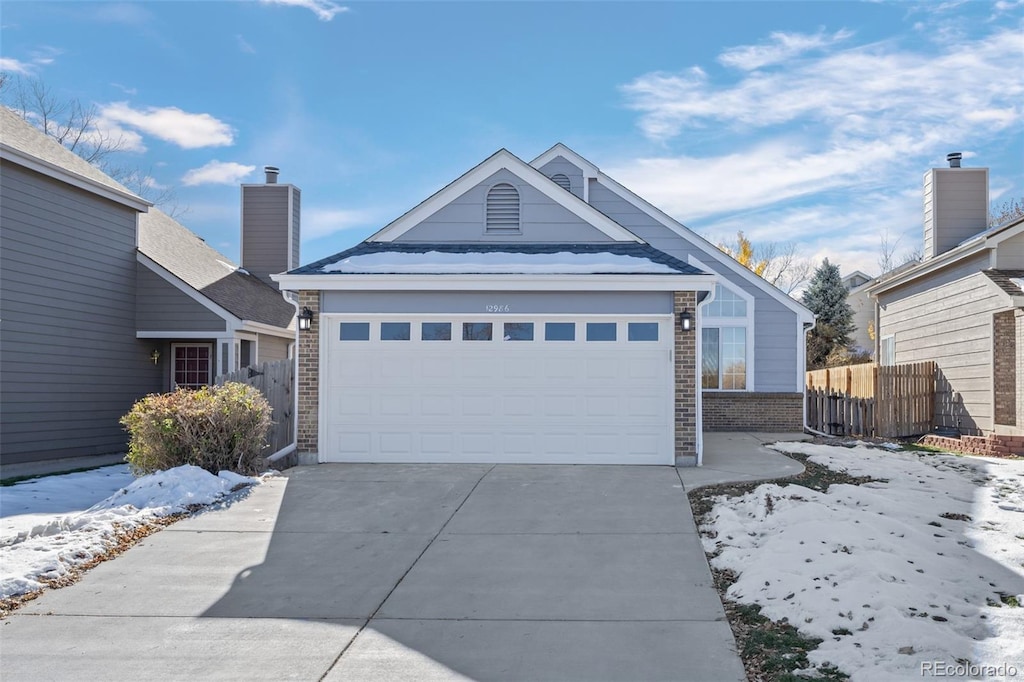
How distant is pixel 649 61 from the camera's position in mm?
16922

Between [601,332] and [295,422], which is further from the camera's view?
[295,422]

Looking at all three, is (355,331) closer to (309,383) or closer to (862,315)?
(309,383)

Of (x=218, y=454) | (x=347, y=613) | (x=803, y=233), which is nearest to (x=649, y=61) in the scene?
(x=218, y=454)

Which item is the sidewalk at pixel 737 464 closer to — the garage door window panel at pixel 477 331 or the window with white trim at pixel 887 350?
the garage door window panel at pixel 477 331

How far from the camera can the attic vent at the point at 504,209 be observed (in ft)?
46.1

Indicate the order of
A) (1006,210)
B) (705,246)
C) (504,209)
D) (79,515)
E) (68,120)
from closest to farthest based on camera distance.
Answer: (79,515), (504,209), (705,246), (68,120), (1006,210)

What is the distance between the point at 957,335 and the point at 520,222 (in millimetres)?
10394

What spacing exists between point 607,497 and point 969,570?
428 centimetres

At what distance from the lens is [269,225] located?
893 inches

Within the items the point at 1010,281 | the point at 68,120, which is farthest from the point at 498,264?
the point at 68,120

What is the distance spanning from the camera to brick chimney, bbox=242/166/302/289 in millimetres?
22547

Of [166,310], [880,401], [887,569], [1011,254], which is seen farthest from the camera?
[880,401]

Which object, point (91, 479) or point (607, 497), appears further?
point (91, 479)

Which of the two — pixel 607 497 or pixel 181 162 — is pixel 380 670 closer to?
pixel 607 497
